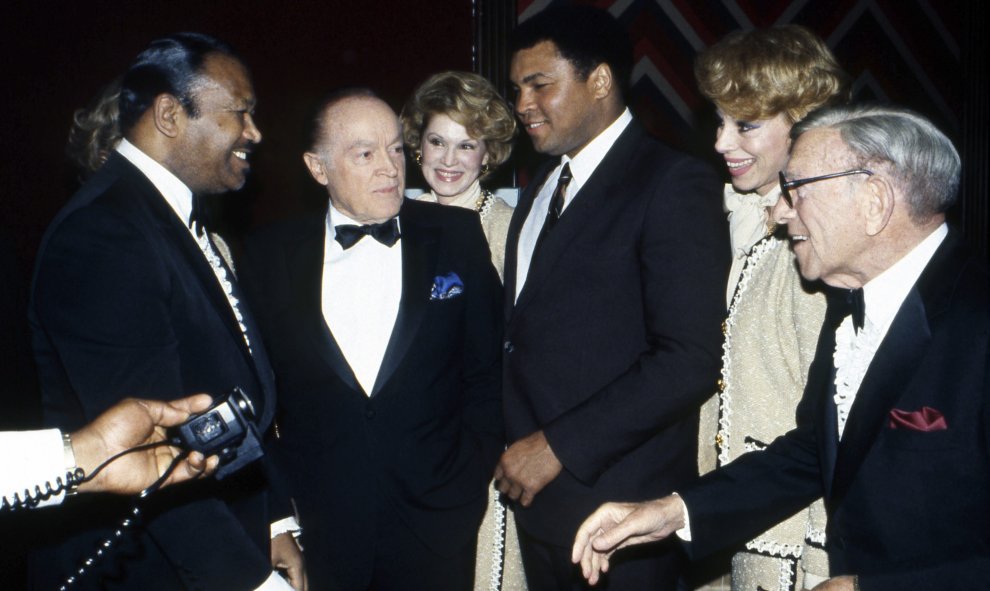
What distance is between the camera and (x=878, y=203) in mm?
1703

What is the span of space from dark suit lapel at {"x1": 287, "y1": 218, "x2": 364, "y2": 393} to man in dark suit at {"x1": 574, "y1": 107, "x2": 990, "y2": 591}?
852mm

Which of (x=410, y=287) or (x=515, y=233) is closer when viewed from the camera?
(x=410, y=287)

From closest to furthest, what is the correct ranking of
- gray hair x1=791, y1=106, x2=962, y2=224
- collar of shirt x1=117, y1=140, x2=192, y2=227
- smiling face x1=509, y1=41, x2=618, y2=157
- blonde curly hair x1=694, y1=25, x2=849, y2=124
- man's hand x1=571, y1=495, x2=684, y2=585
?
gray hair x1=791, y1=106, x2=962, y2=224 < man's hand x1=571, y1=495, x2=684, y2=585 < collar of shirt x1=117, y1=140, x2=192, y2=227 < blonde curly hair x1=694, y1=25, x2=849, y2=124 < smiling face x1=509, y1=41, x2=618, y2=157

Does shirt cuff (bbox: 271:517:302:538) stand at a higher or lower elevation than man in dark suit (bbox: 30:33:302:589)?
lower

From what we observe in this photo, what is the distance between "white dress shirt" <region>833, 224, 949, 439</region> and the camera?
170 centimetres

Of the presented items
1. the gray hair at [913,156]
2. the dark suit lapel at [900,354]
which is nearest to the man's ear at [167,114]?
the gray hair at [913,156]

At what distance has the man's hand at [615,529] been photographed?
5.83ft

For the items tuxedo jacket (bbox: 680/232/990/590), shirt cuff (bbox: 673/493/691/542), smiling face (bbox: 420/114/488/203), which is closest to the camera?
tuxedo jacket (bbox: 680/232/990/590)

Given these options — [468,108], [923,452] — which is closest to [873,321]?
[923,452]

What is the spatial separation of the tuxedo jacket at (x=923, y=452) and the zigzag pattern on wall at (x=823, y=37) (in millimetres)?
2937

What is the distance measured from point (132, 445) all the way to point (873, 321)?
1420mm

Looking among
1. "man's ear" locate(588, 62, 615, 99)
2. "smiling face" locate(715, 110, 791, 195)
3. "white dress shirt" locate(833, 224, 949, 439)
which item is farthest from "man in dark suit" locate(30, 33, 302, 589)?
"smiling face" locate(715, 110, 791, 195)

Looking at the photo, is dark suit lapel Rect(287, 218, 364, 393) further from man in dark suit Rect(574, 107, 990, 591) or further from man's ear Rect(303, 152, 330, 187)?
man in dark suit Rect(574, 107, 990, 591)

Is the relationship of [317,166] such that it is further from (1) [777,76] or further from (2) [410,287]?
(1) [777,76]
